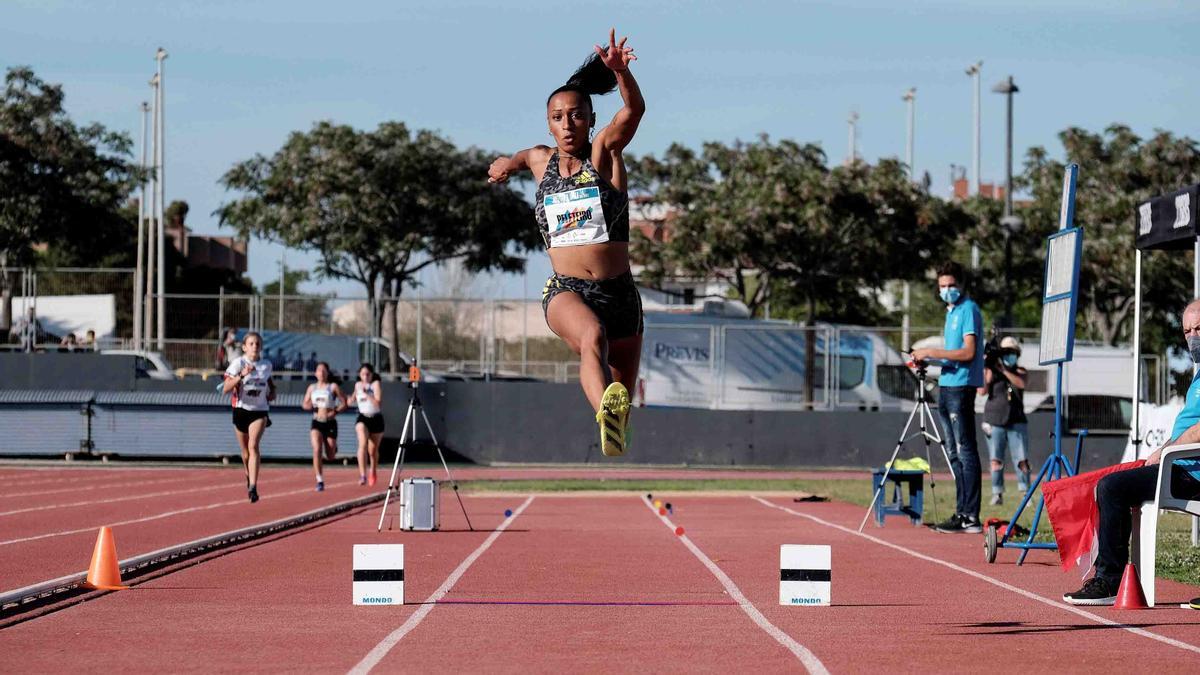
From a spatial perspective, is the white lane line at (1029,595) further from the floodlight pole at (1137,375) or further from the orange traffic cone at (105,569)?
the orange traffic cone at (105,569)

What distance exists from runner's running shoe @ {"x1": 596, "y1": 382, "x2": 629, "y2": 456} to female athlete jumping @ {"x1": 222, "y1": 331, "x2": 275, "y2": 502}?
1073cm

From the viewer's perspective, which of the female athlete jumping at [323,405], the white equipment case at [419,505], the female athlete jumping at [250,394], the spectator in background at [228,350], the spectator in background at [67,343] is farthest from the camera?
the spectator in background at [67,343]

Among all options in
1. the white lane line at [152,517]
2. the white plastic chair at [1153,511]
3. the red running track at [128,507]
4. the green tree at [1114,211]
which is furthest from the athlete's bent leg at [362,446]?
the green tree at [1114,211]

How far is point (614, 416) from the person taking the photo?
24.1ft

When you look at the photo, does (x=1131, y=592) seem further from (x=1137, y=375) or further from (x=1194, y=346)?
(x=1137, y=375)

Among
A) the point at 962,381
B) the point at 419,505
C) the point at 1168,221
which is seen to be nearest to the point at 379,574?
the point at 419,505

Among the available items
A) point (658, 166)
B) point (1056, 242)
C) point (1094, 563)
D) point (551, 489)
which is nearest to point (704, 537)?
point (1056, 242)

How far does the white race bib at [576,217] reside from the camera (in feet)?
25.2

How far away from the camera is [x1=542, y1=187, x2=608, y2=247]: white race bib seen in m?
7.69

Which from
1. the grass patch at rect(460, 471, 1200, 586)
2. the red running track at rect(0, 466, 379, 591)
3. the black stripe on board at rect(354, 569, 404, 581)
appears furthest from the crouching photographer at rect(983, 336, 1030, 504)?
the black stripe on board at rect(354, 569, 404, 581)

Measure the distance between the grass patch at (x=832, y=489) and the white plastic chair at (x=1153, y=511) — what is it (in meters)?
3.16

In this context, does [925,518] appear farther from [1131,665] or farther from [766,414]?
[766,414]

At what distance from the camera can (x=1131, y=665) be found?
21.6 feet

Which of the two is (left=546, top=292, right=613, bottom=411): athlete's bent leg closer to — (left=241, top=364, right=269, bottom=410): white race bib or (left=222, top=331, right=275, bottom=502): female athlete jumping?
(left=222, top=331, right=275, bottom=502): female athlete jumping
